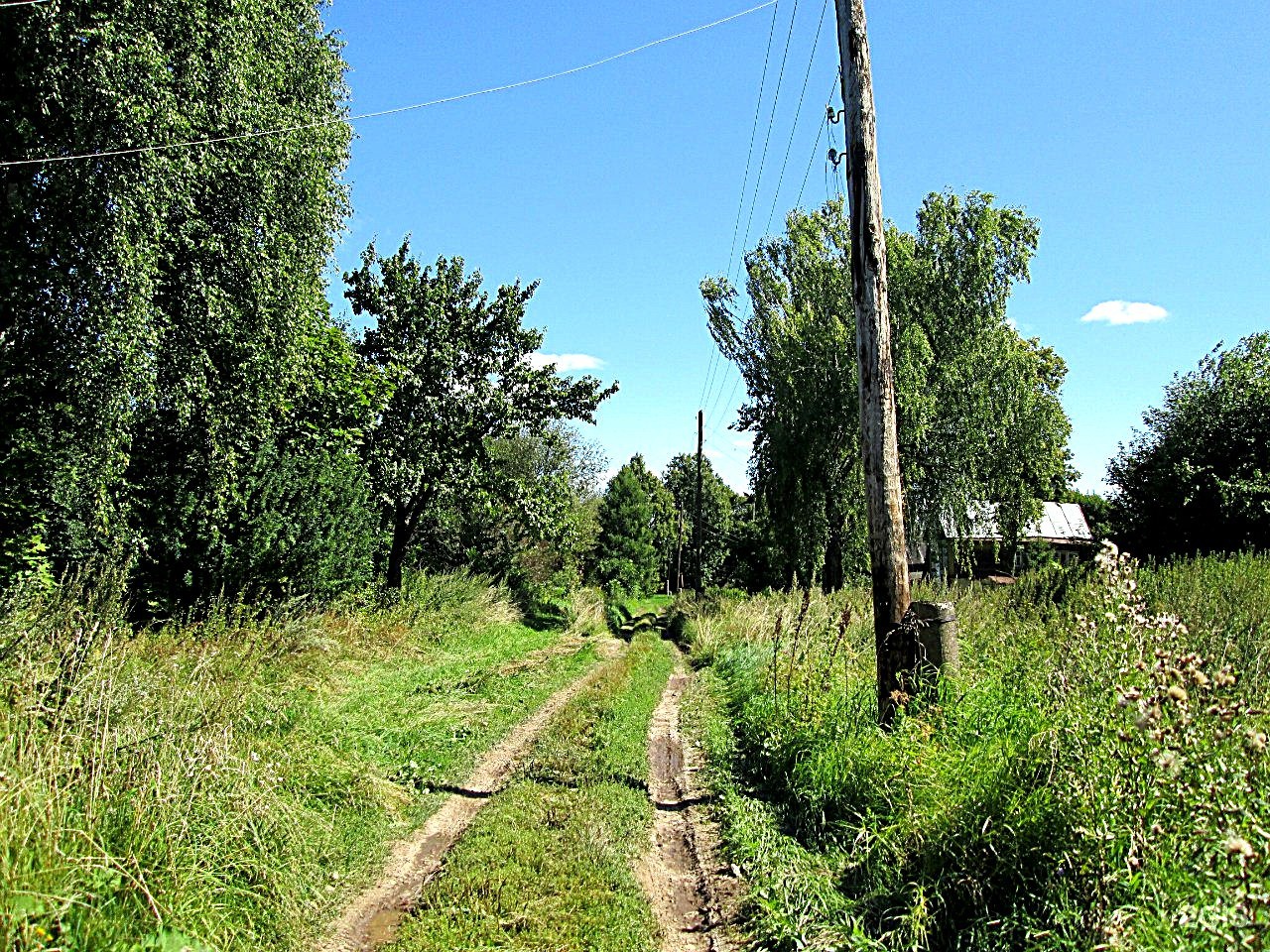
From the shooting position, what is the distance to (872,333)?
6.45 metres

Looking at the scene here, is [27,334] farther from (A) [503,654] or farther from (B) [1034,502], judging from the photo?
(B) [1034,502]

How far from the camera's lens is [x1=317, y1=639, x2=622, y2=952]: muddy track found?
161 inches

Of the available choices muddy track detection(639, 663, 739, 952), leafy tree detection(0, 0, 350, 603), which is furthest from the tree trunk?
muddy track detection(639, 663, 739, 952)

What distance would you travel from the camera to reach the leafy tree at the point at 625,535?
4209 cm

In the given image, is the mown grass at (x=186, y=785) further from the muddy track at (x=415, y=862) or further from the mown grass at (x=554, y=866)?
the mown grass at (x=554, y=866)

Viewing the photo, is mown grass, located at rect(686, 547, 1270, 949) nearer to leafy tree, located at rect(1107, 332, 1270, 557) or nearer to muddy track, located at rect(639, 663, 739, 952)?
muddy track, located at rect(639, 663, 739, 952)

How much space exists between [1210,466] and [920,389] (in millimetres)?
13406

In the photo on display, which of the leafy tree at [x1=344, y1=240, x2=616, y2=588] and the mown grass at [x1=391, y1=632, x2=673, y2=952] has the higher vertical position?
the leafy tree at [x1=344, y1=240, x2=616, y2=588]

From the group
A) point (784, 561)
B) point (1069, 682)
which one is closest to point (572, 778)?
point (1069, 682)

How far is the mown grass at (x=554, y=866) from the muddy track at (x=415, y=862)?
16cm

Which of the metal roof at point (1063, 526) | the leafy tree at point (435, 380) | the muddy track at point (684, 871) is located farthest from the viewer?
the metal roof at point (1063, 526)

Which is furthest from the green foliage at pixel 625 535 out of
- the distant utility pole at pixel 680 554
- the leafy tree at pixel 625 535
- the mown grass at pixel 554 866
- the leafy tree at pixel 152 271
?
the mown grass at pixel 554 866

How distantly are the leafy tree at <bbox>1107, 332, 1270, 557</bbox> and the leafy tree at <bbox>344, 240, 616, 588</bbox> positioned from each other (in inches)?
929

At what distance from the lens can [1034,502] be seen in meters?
22.6
